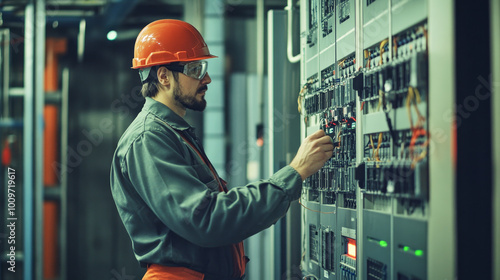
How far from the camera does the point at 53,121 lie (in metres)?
5.35

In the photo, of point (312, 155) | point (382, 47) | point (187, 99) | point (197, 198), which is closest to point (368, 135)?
point (312, 155)

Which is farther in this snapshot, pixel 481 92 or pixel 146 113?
pixel 146 113

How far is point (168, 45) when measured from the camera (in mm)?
2441

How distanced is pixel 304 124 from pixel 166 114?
0.90 m

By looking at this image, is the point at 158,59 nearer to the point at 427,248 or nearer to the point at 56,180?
the point at 427,248

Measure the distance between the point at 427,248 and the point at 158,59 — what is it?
140cm

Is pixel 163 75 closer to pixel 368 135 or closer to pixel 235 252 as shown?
pixel 235 252

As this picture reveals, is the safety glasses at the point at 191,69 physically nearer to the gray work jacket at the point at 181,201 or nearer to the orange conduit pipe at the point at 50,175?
the gray work jacket at the point at 181,201

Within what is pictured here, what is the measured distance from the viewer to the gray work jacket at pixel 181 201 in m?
1.97

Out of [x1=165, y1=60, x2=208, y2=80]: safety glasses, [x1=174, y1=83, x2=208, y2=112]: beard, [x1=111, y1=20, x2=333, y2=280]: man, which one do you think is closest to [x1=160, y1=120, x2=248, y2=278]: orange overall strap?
[x1=111, y1=20, x2=333, y2=280]: man

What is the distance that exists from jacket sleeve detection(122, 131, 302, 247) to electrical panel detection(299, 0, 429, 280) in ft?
1.08

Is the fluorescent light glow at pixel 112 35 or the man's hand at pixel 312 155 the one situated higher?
the fluorescent light glow at pixel 112 35

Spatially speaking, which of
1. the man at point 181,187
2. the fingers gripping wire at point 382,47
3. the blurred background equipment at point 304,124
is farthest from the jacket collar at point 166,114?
the fingers gripping wire at point 382,47

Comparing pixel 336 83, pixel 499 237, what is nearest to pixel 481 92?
pixel 499 237
